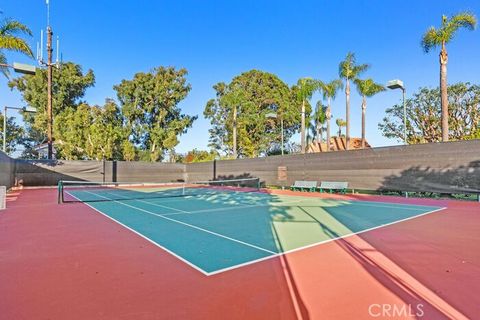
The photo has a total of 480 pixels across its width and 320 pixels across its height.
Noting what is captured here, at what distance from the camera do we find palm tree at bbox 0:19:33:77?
1007 cm

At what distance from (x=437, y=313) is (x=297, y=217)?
178 inches

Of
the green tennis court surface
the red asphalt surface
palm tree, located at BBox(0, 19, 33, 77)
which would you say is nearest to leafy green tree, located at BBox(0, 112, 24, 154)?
palm tree, located at BBox(0, 19, 33, 77)

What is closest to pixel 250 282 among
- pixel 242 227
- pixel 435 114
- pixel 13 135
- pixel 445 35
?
pixel 242 227

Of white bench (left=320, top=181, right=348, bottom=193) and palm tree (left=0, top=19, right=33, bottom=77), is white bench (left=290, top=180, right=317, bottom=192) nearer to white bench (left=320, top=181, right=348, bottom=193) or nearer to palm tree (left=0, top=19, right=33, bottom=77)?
white bench (left=320, top=181, right=348, bottom=193)

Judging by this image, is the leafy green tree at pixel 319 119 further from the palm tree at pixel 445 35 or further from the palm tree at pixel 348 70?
the palm tree at pixel 445 35

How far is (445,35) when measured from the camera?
12.9m

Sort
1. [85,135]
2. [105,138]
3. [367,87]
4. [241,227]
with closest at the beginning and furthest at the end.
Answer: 1. [241,227]
2. [367,87]
3. [105,138]
4. [85,135]

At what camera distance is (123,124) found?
29.8 metres

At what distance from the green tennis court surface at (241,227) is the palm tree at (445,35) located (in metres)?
6.88

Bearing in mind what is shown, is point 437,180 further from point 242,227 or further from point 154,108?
point 154,108

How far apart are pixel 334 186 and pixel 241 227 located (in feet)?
27.5

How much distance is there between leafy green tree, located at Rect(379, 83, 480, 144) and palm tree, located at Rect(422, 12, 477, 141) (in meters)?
10.7

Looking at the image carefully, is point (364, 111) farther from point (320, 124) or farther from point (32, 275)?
point (32, 275)

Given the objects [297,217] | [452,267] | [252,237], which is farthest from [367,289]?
[297,217]
